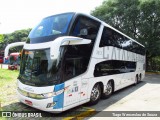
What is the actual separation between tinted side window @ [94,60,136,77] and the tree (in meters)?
12.3

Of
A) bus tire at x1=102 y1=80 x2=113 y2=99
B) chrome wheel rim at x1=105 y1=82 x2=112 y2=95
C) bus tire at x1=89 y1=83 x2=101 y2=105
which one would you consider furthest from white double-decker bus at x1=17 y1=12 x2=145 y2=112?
chrome wheel rim at x1=105 y1=82 x2=112 y2=95

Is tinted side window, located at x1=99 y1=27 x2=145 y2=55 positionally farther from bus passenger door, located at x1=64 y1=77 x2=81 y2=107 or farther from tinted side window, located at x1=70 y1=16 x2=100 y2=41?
bus passenger door, located at x1=64 y1=77 x2=81 y2=107

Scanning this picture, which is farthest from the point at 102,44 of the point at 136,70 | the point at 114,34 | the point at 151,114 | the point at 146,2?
the point at 146,2

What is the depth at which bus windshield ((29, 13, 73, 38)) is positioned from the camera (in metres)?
6.76

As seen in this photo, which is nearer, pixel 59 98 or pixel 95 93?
pixel 59 98

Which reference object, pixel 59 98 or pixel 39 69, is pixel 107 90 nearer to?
pixel 59 98

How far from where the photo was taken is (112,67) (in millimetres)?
9883

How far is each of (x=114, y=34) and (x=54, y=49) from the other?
18.7 feet

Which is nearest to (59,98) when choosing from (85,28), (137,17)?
(85,28)

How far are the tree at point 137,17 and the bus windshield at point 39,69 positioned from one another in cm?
1919

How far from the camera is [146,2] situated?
73.3 ft

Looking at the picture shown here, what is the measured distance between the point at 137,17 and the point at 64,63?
20.4 m

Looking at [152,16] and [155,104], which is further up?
[152,16]

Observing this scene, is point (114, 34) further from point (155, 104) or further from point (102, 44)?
point (155, 104)
